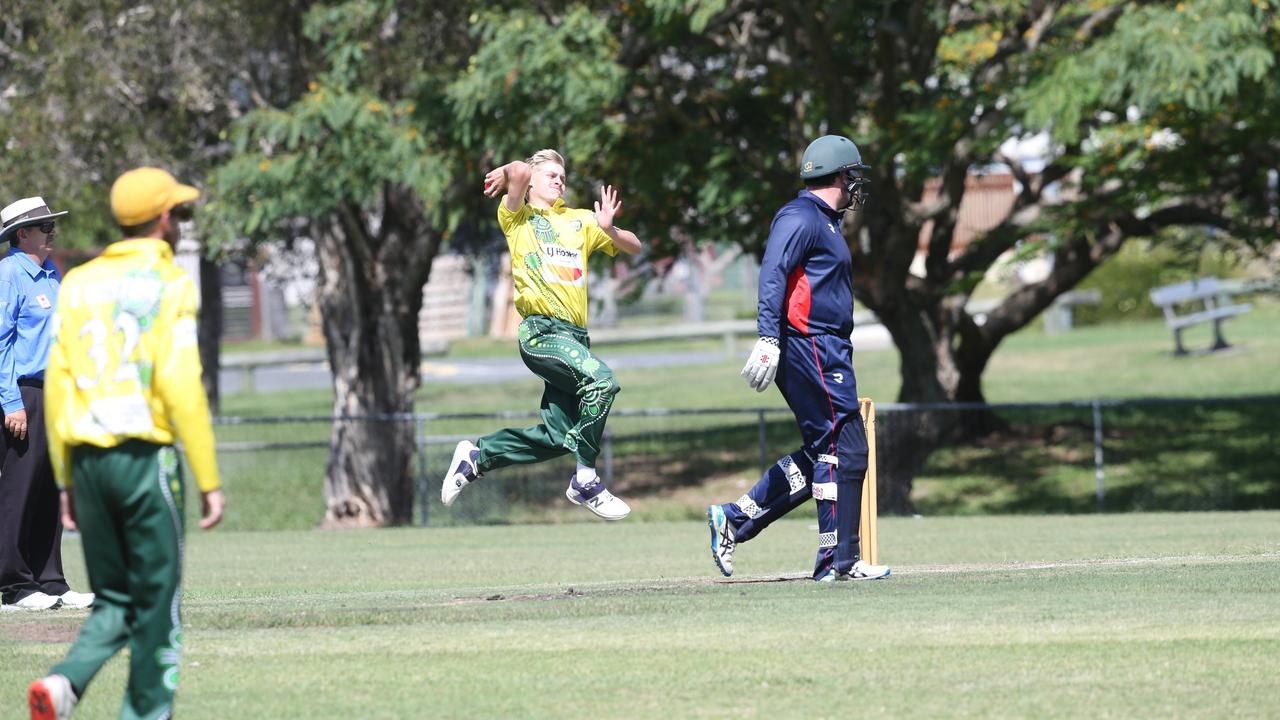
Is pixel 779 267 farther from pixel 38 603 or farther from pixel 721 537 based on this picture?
pixel 38 603

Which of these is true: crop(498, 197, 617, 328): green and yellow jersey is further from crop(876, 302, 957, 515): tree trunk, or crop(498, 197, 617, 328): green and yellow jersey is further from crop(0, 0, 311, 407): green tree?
crop(0, 0, 311, 407): green tree

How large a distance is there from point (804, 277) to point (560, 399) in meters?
1.92

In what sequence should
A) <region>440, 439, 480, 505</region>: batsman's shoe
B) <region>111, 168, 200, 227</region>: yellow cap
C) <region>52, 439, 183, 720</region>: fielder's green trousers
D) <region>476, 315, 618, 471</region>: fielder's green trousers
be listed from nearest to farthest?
<region>52, 439, 183, 720</region>: fielder's green trousers
<region>111, 168, 200, 227</region>: yellow cap
<region>476, 315, 618, 471</region>: fielder's green trousers
<region>440, 439, 480, 505</region>: batsman's shoe

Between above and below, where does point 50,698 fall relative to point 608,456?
above

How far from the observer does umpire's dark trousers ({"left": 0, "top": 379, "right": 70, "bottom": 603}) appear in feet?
32.5

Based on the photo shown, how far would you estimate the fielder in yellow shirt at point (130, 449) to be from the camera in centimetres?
568

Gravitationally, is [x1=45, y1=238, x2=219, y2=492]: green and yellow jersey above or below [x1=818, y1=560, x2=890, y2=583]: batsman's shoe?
above

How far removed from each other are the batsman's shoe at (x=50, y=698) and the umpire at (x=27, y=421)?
441cm

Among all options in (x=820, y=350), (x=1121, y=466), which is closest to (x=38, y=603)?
(x=820, y=350)

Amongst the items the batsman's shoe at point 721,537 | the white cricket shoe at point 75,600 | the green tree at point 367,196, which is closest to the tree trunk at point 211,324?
the green tree at point 367,196

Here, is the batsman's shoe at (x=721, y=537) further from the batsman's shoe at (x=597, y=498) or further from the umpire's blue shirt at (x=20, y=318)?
the umpire's blue shirt at (x=20, y=318)

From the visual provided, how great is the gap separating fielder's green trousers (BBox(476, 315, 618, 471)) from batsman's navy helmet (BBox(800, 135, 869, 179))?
5.29ft

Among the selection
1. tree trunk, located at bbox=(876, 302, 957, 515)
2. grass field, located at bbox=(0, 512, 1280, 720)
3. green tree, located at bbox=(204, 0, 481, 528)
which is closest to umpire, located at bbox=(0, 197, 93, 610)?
grass field, located at bbox=(0, 512, 1280, 720)

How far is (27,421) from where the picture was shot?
9828 mm
